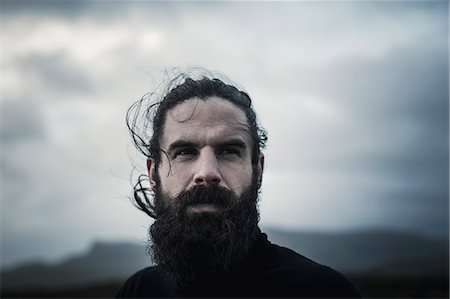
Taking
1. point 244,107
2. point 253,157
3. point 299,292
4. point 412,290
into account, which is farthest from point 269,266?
point 412,290

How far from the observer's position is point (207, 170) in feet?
13.4

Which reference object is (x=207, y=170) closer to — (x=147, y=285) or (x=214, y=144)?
(x=214, y=144)

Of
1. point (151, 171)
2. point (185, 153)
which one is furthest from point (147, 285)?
point (185, 153)

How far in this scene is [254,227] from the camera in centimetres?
452

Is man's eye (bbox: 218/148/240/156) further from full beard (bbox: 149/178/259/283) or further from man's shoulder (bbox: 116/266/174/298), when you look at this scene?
man's shoulder (bbox: 116/266/174/298)

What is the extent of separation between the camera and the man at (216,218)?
13.2 feet

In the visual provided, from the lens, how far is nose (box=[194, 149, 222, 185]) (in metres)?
4.06

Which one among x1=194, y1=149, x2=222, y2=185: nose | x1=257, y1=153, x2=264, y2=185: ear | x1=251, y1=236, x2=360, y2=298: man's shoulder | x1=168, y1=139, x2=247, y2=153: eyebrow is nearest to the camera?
x1=251, y1=236, x2=360, y2=298: man's shoulder

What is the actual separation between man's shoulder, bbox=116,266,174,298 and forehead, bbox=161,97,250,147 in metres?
1.30

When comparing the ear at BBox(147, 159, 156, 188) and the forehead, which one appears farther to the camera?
the ear at BBox(147, 159, 156, 188)

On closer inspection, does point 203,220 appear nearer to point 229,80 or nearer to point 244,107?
point 244,107

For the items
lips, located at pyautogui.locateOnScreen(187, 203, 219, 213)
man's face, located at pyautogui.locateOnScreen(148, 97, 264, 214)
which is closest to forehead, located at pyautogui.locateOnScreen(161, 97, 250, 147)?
man's face, located at pyautogui.locateOnScreen(148, 97, 264, 214)

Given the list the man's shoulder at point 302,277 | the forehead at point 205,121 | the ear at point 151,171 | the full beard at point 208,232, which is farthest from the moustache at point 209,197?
the ear at point 151,171

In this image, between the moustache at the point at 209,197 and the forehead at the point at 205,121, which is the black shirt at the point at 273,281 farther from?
the forehead at the point at 205,121
